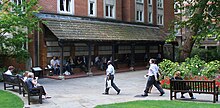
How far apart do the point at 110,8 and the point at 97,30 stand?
6.40m

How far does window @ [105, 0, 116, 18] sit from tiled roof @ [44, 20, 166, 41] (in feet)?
4.79

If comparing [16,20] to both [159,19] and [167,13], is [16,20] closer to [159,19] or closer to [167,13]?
[159,19]

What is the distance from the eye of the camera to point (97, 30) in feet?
93.9

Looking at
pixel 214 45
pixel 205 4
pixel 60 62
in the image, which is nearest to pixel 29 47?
pixel 60 62

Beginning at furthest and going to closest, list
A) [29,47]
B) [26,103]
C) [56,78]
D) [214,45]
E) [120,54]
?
1. [214,45]
2. [120,54]
3. [29,47]
4. [56,78]
5. [26,103]

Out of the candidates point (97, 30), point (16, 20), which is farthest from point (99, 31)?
point (16, 20)

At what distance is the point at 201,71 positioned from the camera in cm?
1761

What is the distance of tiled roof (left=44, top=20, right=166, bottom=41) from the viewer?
24478 mm

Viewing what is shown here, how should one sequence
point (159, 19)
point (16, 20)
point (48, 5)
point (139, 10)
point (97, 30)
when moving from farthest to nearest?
point (159, 19) < point (139, 10) < point (97, 30) < point (48, 5) < point (16, 20)

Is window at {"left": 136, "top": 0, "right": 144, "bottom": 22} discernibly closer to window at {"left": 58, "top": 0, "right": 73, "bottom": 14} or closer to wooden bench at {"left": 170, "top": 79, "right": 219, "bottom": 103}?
window at {"left": 58, "top": 0, "right": 73, "bottom": 14}

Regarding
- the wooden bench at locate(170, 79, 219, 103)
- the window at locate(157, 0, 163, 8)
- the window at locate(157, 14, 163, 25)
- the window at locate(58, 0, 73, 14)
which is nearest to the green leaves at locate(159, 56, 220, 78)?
the wooden bench at locate(170, 79, 219, 103)

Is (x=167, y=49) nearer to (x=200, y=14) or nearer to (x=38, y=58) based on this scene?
(x=200, y=14)

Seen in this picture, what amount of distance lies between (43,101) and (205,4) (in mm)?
16121

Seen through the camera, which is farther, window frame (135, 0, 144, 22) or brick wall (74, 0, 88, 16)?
window frame (135, 0, 144, 22)
